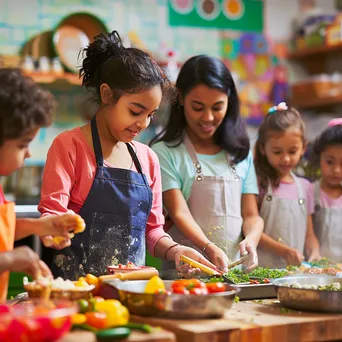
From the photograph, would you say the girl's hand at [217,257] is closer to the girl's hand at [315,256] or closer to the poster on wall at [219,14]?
the girl's hand at [315,256]

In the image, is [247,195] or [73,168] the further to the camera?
[247,195]

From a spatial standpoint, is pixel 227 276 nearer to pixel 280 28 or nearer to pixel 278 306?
pixel 278 306

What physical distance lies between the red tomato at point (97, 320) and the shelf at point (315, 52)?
4.66 meters

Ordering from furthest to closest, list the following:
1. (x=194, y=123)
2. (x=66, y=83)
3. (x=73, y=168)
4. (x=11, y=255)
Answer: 1. (x=66, y=83)
2. (x=194, y=123)
3. (x=73, y=168)
4. (x=11, y=255)

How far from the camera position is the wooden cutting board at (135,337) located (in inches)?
57.5

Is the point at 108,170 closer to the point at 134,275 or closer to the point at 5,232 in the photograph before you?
the point at 134,275

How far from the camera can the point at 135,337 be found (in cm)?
148

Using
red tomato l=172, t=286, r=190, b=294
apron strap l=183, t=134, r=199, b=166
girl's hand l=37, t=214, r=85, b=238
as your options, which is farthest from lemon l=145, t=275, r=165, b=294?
apron strap l=183, t=134, r=199, b=166

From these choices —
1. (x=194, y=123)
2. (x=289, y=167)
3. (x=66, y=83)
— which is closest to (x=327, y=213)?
(x=289, y=167)

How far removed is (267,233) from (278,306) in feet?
3.87

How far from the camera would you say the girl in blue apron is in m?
2.78

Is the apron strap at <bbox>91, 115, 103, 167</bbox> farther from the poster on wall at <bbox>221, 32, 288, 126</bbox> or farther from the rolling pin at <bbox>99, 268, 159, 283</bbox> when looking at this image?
the poster on wall at <bbox>221, 32, 288, 126</bbox>

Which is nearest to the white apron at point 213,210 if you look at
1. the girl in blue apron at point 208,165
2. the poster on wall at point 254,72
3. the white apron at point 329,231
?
the girl in blue apron at point 208,165

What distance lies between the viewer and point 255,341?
1.67 m
